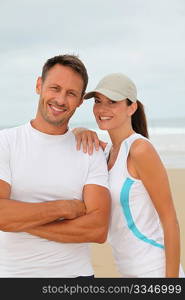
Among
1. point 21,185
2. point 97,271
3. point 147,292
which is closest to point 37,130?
point 21,185

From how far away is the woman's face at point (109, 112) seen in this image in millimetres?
3104

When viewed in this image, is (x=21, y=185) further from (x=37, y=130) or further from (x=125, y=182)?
(x=125, y=182)

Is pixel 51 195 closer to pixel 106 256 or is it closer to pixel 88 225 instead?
pixel 88 225

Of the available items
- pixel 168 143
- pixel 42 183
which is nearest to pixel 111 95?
pixel 42 183

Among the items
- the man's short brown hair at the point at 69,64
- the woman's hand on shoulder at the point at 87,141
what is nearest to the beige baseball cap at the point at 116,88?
the man's short brown hair at the point at 69,64

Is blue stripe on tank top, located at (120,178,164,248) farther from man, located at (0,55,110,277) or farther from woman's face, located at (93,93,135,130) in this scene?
woman's face, located at (93,93,135,130)

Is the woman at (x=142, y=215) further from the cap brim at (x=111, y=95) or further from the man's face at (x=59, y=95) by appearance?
the man's face at (x=59, y=95)

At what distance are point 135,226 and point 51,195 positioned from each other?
0.49 m

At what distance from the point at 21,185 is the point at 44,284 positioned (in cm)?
55

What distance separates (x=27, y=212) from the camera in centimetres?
276

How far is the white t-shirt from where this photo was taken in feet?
9.23

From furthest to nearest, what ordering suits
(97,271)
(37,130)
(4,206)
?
1. (97,271)
2. (37,130)
3. (4,206)

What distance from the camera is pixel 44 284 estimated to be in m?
2.86

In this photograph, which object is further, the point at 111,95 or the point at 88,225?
the point at 111,95
